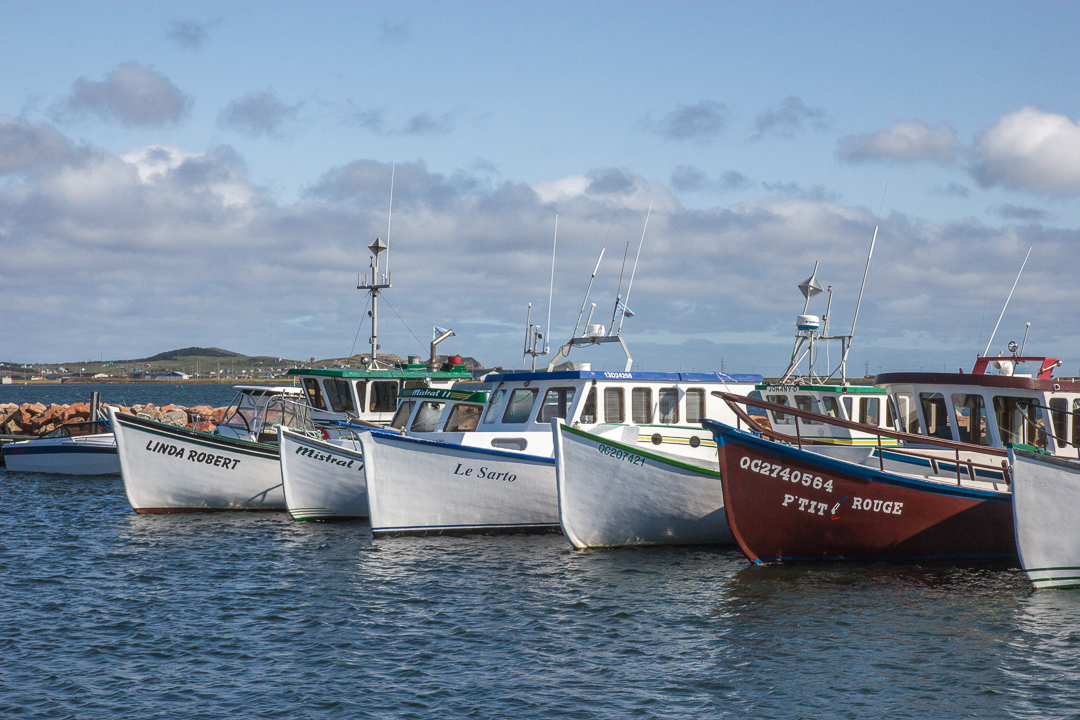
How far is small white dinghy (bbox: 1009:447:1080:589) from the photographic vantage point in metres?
14.3

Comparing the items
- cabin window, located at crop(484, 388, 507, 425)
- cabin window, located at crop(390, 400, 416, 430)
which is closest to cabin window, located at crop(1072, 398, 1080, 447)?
cabin window, located at crop(484, 388, 507, 425)

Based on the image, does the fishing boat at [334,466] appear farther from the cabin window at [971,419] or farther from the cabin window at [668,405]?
the cabin window at [971,419]

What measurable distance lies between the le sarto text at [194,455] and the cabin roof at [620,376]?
21.3 feet

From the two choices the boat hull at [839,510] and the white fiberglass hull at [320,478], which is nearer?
the boat hull at [839,510]

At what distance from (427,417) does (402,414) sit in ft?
2.75

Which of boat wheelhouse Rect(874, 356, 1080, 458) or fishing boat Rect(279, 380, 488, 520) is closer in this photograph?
boat wheelhouse Rect(874, 356, 1080, 458)

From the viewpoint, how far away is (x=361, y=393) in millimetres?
26016

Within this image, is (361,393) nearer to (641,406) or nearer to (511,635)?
(641,406)

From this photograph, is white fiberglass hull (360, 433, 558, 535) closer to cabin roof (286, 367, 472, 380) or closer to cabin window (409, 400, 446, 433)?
cabin window (409, 400, 446, 433)

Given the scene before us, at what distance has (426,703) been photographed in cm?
1028

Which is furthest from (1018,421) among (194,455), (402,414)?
(194,455)

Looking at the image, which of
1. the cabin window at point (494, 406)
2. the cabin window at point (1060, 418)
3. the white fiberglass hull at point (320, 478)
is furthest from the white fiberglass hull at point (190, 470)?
the cabin window at point (1060, 418)

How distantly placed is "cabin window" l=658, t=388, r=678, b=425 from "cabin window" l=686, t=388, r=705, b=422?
0.90 ft

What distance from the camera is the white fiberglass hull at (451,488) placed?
61.4 feet
